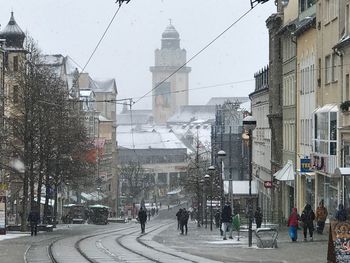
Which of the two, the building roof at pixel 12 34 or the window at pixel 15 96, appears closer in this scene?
the window at pixel 15 96

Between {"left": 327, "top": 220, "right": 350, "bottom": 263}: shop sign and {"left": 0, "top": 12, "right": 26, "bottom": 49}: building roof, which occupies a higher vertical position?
{"left": 0, "top": 12, "right": 26, "bottom": 49}: building roof

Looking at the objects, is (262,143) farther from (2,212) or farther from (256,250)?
(256,250)

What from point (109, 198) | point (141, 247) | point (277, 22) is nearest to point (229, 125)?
point (109, 198)

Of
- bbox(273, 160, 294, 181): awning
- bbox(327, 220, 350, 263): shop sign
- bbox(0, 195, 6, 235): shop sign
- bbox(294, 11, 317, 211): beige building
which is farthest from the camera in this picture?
bbox(273, 160, 294, 181): awning

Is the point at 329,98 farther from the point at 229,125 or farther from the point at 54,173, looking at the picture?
the point at 229,125

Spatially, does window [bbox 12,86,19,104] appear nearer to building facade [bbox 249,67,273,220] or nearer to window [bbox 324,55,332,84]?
window [bbox 324,55,332,84]

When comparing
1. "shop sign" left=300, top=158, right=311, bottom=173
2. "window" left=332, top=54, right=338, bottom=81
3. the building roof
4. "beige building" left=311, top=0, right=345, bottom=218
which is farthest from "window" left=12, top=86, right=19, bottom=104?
the building roof

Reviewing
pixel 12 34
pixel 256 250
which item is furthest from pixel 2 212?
pixel 12 34

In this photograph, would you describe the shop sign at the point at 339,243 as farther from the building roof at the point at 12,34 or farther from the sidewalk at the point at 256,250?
the building roof at the point at 12,34

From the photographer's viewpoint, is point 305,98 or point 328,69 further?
point 305,98

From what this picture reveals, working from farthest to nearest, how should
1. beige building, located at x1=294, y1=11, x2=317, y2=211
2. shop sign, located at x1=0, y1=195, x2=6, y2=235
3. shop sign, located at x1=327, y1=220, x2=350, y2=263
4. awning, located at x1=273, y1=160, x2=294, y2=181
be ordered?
awning, located at x1=273, y1=160, x2=294, y2=181, beige building, located at x1=294, y1=11, x2=317, y2=211, shop sign, located at x1=0, y1=195, x2=6, y2=235, shop sign, located at x1=327, y1=220, x2=350, y2=263

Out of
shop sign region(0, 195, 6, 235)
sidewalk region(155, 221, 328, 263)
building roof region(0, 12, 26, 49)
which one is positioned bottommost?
sidewalk region(155, 221, 328, 263)

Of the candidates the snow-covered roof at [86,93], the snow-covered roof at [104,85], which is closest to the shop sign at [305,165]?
the snow-covered roof at [86,93]

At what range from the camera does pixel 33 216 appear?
43.8 meters
